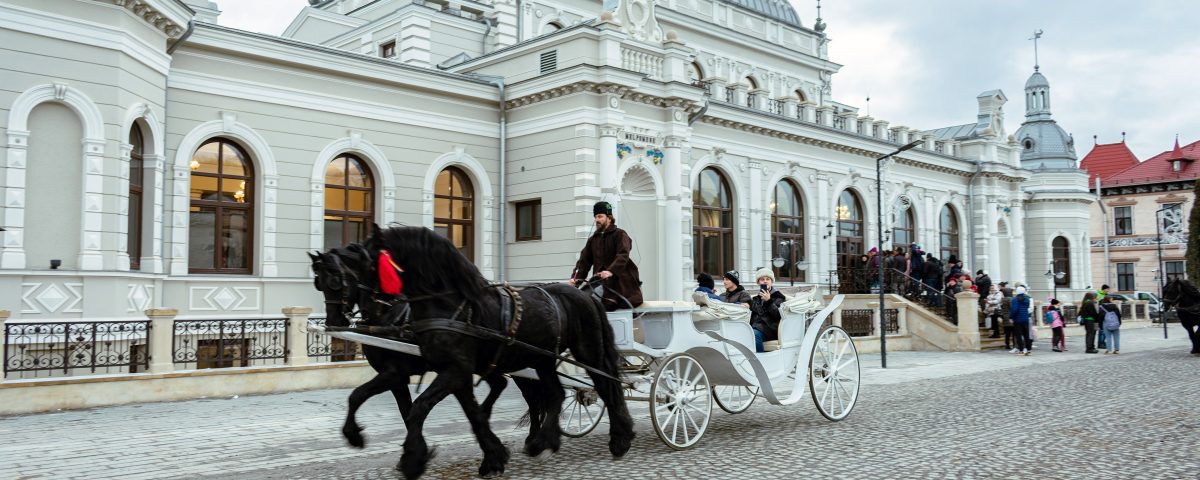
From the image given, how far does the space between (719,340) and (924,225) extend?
26579 mm

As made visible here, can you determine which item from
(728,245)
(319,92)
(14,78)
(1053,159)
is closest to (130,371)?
(14,78)

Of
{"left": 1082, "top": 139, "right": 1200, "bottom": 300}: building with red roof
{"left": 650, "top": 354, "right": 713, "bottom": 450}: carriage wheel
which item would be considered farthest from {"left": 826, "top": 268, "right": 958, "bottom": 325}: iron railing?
{"left": 1082, "top": 139, "right": 1200, "bottom": 300}: building with red roof

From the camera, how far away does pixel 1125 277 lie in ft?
Result: 186

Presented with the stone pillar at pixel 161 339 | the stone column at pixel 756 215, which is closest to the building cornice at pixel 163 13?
the stone pillar at pixel 161 339

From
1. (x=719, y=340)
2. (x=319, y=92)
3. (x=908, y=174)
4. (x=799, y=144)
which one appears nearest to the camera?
(x=719, y=340)

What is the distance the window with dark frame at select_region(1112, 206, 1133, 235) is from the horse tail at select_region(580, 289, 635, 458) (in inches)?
2274

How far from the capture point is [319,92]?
62.2 ft

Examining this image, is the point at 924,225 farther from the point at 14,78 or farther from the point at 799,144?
the point at 14,78

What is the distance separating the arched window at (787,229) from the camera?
27.6 meters

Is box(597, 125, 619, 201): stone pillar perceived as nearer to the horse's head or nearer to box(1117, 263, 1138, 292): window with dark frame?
the horse's head

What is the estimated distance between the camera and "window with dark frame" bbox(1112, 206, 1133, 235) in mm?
56406

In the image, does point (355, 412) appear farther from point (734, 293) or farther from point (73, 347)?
point (73, 347)

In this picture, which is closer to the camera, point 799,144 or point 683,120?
point 683,120

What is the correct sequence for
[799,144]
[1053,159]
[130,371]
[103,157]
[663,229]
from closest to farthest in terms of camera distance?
[130,371]
[103,157]
[663,229]
[799,144]
[1053,159]
